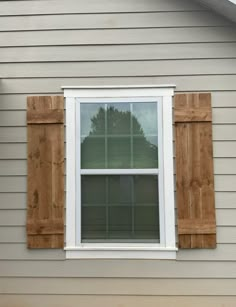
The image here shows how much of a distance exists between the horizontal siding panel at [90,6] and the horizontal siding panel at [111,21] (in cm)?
4

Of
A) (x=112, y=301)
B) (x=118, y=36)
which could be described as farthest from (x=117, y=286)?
(x=118, y=36)

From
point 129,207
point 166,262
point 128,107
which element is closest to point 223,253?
point 166,262

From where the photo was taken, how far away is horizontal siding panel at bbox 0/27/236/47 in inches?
151

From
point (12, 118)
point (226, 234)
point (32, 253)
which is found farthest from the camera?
point (12, 118)

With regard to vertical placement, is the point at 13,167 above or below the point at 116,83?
below

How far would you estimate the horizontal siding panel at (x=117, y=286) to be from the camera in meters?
3.69

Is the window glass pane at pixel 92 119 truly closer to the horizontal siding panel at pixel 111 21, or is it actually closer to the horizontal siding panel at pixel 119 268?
the horizontal siding panel at pixel 111 21

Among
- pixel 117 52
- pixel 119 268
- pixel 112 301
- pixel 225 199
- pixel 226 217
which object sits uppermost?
pixel 117 52

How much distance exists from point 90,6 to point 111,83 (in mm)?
733

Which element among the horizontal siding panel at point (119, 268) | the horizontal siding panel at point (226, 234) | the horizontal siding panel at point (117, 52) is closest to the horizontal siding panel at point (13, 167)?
the horizontal siding panel at point (119, 268)

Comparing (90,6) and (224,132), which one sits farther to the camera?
(90,6)

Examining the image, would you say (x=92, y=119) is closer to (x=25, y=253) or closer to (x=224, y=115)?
(x=224, y=115)

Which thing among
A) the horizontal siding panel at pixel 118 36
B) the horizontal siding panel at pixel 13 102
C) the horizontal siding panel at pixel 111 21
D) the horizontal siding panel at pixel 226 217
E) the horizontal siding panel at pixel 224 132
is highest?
the horizontal siding panel at pixel 111 21

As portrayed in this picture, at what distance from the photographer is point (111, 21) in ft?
12.8
